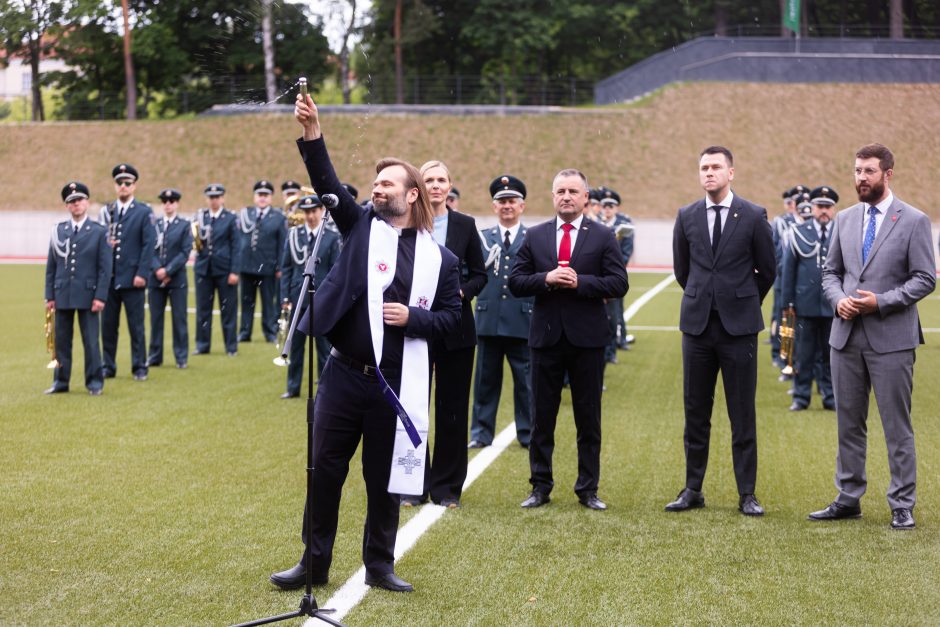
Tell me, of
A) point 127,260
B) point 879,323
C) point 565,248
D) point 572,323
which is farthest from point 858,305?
point 127,260

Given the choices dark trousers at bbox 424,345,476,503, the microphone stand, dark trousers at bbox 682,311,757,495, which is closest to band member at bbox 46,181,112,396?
dark trousers at bbox 424,345,476,503

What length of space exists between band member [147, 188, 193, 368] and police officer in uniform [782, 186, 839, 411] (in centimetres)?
705

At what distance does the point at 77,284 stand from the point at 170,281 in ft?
8.94

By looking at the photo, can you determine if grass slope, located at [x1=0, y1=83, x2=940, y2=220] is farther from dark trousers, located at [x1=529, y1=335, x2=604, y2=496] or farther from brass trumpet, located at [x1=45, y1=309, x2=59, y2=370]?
dark trousers, located at [x1=529, y1=335, x2=604, y2=496]

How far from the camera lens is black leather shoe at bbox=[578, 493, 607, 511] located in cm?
721

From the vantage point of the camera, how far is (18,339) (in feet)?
53.9

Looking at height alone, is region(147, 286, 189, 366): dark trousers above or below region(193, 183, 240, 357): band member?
below

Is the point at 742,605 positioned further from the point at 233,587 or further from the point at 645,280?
the point at 645,280

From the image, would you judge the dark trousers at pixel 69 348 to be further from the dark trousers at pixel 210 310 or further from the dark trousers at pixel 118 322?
the dark trousers at pixel 210 310

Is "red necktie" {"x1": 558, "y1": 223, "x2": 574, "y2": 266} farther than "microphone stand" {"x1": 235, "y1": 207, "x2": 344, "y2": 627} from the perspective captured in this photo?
Yes

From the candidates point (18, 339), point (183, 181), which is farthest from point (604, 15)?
point (18, 339)

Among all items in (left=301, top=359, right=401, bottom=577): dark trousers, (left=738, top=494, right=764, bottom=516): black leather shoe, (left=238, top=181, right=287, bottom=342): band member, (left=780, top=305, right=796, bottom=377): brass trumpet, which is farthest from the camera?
(left=238, top=181, right=287, bottom=342): band member

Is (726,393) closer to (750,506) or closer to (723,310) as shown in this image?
(723,310)

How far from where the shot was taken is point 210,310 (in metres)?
16.2
